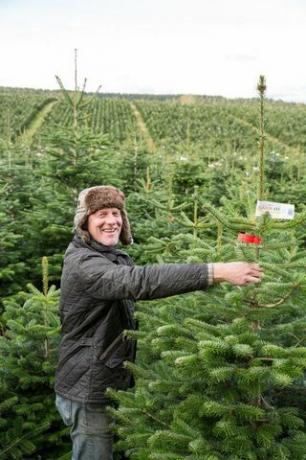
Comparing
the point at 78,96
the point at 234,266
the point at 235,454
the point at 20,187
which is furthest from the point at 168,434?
the point at 20,187

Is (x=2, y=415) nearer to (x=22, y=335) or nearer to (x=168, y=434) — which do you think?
(x=22, y=335)

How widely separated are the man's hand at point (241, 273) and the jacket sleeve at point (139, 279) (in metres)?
0.11

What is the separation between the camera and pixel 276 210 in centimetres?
246

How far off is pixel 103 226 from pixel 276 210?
1.23 metres

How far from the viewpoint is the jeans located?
3262mm

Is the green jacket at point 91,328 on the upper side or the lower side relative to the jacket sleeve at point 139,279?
→ lower

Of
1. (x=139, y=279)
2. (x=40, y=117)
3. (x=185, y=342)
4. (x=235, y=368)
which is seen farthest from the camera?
(x=40, y=117)

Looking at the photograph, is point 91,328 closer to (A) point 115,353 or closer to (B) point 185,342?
(A) point 115,353

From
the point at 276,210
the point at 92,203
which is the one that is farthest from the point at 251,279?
the point at 92,203

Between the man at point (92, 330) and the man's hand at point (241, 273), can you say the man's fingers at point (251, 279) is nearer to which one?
the man's hand at point (241, 273)

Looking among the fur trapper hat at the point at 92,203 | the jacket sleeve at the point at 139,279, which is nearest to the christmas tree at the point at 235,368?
the jacket sleeve at the point at 139,279

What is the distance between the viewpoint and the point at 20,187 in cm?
891

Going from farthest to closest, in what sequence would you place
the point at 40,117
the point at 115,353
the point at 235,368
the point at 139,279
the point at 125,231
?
the point at 40,117 → the point at 125,231 → the point at 115,353 → the point at 139,279 → the point at 235,368

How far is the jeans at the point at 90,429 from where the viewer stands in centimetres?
326
